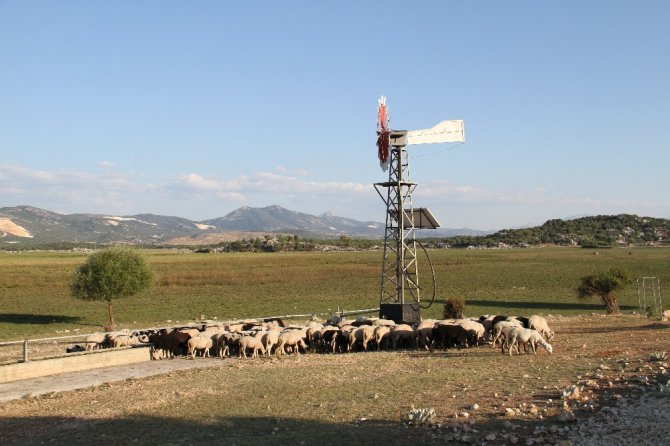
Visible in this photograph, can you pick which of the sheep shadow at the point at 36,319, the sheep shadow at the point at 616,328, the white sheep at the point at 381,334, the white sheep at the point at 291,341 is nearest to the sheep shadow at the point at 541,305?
the sheep shadow at the point at 616,328

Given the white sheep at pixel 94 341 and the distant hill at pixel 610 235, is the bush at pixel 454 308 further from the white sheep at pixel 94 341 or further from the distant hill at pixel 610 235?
the distant hill at pixel 610 235

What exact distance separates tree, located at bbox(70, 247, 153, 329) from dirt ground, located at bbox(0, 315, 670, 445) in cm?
2406

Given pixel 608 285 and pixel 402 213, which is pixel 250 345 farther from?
pixel 608 285

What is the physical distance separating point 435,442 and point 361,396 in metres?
4.03

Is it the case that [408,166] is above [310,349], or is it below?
above

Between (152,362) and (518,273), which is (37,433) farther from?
(518,273)

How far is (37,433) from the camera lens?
12.3 metres

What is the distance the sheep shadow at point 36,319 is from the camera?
4219 cm

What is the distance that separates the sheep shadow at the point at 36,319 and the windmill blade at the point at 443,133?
2659 centimetres

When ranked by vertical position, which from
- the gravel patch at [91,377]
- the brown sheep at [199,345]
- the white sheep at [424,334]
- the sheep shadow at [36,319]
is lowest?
the sheep shadow at [36,319]

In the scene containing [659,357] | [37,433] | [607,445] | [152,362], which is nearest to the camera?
[607,445]

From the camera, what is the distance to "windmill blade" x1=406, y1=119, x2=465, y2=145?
1164 inches

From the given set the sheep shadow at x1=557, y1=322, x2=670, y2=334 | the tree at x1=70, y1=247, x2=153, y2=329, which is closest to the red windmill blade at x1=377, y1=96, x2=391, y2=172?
the sheep shadow at x1=557, y1=322, x2=670, y2=334

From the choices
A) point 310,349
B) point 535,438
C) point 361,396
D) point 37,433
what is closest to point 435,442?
point 535,438
